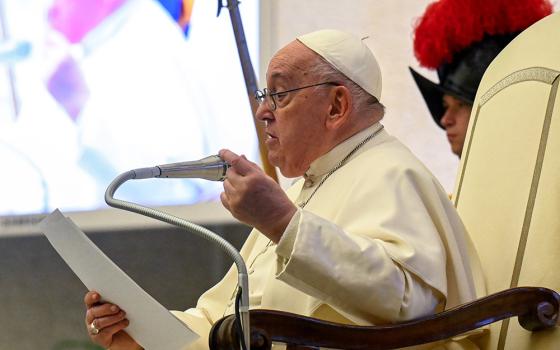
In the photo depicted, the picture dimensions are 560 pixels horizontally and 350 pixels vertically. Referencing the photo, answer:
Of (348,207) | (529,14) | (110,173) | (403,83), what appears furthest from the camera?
(403,83)

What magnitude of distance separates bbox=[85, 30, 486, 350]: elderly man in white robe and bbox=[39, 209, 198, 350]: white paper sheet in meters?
0.09

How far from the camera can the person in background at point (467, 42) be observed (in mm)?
3822

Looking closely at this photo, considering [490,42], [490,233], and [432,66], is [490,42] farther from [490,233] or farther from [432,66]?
[490,233]

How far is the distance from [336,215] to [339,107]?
32cm

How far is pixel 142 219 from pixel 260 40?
1005 mm

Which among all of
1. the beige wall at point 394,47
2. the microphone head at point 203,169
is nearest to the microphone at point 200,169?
the microphone head at point 203,169

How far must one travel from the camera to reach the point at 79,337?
4.77m

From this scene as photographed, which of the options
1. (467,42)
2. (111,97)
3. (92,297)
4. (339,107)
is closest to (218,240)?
(92,297)

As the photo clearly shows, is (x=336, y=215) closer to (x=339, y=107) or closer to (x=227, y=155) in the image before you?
(x=339, y=107)

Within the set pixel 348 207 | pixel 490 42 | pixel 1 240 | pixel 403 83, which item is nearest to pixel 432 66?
pixel 490 42

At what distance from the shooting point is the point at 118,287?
217cm

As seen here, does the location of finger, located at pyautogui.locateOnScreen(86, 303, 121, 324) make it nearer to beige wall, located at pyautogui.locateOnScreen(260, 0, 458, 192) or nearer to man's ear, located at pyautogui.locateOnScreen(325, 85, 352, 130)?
man's ear, located at pyautogui.locateOnScreen(325, 85, 352, 130)

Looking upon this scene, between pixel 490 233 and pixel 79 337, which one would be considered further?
pixel 79 337

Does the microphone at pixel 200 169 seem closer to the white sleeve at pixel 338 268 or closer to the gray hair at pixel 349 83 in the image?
the white sleeve at pixel 338 268
